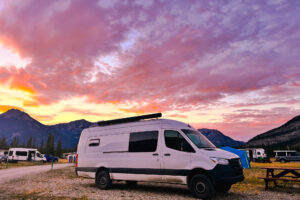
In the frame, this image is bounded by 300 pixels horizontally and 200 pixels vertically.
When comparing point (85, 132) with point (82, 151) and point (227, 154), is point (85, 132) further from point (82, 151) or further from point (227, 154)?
point (227, 154)

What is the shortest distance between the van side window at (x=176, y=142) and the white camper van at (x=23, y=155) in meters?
47.5

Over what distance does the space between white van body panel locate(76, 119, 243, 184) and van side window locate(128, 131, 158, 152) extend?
149mm

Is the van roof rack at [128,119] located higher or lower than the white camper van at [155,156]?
higher

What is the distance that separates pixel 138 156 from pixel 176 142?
6.65 ft

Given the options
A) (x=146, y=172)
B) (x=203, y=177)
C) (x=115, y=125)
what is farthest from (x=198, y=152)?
(x=115, y=125)

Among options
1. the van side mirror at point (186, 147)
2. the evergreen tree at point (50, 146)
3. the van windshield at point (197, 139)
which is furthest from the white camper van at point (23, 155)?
the evergreen tree at point (50, 146)

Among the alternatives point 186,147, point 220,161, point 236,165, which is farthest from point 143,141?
point 236,165

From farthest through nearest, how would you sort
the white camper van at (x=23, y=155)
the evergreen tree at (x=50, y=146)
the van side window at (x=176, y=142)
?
the evergreen tree at (x=50, y=146), the white camper van at (x=23, y=155), the van side window at (x=176, y=142)

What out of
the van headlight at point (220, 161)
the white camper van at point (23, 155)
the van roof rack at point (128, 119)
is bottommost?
the white camper van at point (23, 155)

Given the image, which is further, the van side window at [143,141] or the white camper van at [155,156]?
the van side window at [143,141]

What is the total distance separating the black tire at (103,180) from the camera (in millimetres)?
11289

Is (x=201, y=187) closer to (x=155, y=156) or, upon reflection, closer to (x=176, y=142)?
(x=176, y=142)

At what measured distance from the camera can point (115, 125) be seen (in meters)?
12.0

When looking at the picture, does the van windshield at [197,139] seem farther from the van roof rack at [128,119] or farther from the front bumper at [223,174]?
the van roof rack at [128,119]
